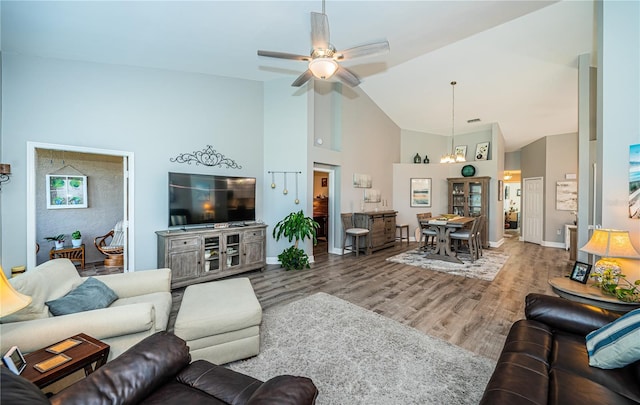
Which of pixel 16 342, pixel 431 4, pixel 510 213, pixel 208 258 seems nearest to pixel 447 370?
pixel 16 342

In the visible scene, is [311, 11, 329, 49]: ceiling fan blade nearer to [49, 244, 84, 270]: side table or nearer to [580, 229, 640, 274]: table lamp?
[580, 229, 640, 274]: table lamp

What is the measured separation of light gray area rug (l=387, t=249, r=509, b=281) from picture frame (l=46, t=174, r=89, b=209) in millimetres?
6299

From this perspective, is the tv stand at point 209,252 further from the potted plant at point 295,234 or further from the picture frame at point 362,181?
the picture frame at point 362,181

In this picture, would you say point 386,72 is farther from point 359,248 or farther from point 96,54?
point 96,54

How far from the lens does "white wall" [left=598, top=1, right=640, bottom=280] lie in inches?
97.7

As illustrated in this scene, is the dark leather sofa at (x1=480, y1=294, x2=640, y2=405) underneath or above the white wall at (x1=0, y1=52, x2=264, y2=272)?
underneath

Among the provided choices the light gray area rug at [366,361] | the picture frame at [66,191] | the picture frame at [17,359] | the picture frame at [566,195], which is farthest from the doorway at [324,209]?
the picture frame at [566,195]

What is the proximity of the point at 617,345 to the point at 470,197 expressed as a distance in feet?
22.6

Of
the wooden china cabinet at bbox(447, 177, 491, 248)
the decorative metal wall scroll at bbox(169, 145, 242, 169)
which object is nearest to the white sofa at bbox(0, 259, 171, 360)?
the decorative metal wall scroll at bbox(169, 145, 242, 169)

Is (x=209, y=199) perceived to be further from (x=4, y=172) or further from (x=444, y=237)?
(x=444, y=237)

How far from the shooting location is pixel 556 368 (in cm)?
139

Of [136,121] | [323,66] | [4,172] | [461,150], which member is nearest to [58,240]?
[4,172]

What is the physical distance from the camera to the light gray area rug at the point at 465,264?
4594mm

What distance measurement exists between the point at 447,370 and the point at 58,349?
2.61 meters
